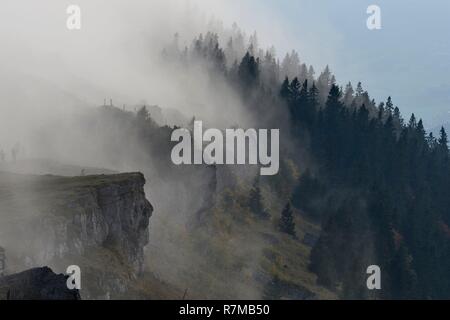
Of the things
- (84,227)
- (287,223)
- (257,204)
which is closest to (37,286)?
(84,227)

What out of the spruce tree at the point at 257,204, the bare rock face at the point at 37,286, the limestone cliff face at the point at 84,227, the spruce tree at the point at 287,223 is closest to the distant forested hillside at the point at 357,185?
the spruce tree at the point at 287,223

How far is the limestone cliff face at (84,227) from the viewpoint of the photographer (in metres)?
57.8

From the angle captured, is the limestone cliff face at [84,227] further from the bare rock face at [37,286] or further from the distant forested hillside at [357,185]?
the distant forested hillside at [357,185]

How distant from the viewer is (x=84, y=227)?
2598 inches

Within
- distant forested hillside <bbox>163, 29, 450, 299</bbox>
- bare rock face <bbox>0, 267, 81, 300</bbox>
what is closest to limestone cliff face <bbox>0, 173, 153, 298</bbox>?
bare rock face <bbox>0, 267, 81, 300</bbox>

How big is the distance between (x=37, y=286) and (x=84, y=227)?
2047 centimetres

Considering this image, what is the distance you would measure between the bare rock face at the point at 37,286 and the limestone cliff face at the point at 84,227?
8364mm

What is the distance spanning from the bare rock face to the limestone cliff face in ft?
27.4

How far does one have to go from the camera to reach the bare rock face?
4512 centimetres
